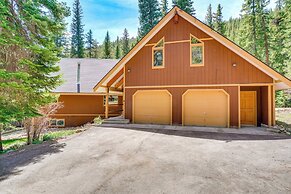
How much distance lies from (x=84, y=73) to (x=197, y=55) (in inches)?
437

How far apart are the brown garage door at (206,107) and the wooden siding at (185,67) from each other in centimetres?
68

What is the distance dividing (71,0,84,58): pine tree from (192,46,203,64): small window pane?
107 feet

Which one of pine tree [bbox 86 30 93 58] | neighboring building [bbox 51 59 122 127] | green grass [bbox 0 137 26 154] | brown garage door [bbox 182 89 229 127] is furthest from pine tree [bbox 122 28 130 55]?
green grass [bbox 0 137 26 154]

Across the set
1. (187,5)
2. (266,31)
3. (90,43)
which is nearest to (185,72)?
(266,31)

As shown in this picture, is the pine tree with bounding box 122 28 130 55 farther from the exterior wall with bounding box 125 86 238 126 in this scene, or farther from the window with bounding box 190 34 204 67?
the window with bounding box 190 34 204 67

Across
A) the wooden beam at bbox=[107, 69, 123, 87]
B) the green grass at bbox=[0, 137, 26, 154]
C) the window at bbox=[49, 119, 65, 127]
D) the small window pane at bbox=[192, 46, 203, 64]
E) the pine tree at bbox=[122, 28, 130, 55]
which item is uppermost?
the pine tree at bbox=[122, 28, 130, 55]

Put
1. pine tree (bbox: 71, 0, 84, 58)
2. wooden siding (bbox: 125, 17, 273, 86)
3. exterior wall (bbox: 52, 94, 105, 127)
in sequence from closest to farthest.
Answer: wooden siding (bbox: 125, 17, 273, 86) → exterior wall (bbox: 52, 94, 105, 127) → pine tree (bbox: 71, 0, 84, 58)

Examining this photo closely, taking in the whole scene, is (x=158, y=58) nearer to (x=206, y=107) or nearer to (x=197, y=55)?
(x=197, y=55)

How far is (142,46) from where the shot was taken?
12.1 m

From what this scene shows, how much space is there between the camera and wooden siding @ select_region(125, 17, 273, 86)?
10.4m

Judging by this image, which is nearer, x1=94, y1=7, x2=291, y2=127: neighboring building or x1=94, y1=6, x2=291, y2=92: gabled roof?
x1=94, y1=6, x2=291, y2=92: gabled roof

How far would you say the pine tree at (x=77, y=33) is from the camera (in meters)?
39.8

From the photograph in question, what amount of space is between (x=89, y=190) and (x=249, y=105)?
37.3 ft

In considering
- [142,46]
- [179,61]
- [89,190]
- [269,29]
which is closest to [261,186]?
[89,190]
